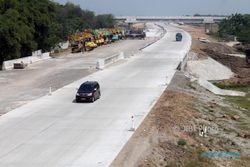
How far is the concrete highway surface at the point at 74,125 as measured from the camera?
28.4 m

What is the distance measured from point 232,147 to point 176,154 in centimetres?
574

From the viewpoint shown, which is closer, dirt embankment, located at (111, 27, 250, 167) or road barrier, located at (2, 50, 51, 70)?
dirt embankment, located at (111, 27, 250, 167)

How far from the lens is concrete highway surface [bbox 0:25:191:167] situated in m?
28.4

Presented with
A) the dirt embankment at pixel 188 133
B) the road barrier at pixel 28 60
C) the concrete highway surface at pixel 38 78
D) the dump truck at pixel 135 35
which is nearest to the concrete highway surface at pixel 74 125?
the dirt embankment at pixel 188 133

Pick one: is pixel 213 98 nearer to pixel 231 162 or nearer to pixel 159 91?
pixel 159 91

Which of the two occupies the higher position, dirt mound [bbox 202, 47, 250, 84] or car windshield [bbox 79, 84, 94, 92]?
car windshield [bbox 79, 84, 94, 92]

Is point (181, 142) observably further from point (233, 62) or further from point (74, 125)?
point (233, 62)

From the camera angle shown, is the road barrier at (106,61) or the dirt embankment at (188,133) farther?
the road barrier at (106,61)

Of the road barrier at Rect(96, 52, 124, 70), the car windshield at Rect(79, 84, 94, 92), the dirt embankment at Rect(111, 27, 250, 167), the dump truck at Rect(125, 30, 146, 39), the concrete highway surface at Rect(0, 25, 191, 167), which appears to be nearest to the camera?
the concrete highway surface at Rect(0, 25, 191, 167)

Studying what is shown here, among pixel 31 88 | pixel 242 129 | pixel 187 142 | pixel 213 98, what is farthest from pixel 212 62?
pixel 187 142

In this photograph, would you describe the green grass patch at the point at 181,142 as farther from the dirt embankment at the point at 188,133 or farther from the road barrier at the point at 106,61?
the road barrier at the point at 106,61

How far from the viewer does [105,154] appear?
94.6 feet

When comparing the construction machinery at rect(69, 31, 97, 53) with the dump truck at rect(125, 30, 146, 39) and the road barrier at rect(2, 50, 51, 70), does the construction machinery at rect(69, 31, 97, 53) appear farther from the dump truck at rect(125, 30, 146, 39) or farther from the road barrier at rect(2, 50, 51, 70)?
the dump truck at rect(125, 30, 146, 39)

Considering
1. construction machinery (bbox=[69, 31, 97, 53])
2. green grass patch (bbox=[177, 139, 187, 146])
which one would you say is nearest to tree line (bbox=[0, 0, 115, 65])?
construction machinery (bbox=[69, 31, 97, 53])
